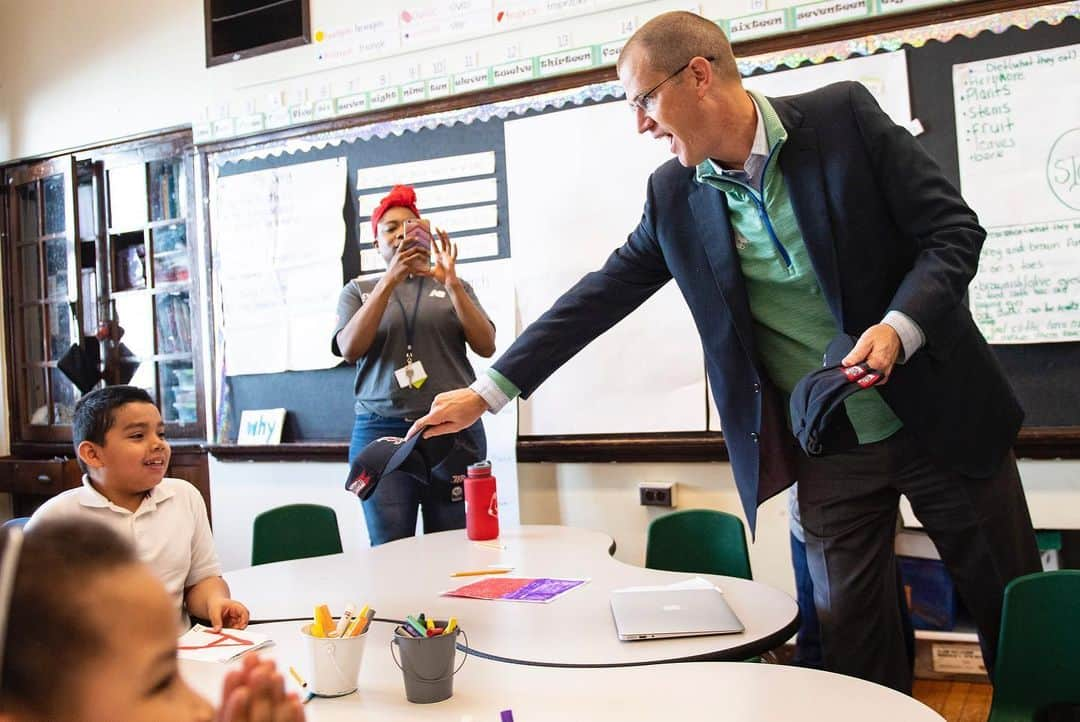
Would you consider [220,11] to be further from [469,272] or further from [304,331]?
[469,272]

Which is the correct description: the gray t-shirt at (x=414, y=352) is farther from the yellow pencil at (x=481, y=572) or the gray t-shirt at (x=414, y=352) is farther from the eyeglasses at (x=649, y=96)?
the eyeglasses at (x=649, y=96)

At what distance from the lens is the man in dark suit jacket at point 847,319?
1679 millimetres

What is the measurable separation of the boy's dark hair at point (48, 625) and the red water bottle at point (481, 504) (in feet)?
5.50

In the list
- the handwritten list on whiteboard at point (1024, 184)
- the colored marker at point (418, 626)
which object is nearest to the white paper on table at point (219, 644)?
the colored marker at point (418, 626)

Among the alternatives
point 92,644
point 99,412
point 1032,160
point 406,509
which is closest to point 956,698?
point 1032,160

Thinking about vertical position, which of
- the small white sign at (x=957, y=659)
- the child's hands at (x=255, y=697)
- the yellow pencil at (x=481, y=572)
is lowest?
the small white sign at (x=957, y=659)

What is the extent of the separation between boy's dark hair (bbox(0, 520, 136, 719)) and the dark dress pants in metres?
1.43

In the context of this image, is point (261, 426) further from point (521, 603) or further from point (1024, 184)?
point (1024, 184)

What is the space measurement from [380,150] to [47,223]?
2.41m

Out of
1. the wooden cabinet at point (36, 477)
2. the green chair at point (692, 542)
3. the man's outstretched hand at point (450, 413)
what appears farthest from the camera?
the wooden cabinet at point (36, 477)

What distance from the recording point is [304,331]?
14.0ft

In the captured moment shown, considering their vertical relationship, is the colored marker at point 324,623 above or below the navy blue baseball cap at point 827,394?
below

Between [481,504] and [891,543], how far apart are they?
107 cm

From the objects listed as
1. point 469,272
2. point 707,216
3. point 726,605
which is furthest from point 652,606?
point 469,272
